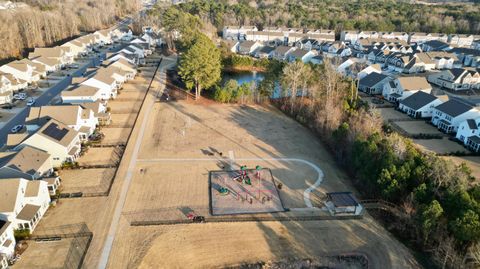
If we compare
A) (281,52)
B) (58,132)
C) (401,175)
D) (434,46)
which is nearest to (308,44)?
(281,52)

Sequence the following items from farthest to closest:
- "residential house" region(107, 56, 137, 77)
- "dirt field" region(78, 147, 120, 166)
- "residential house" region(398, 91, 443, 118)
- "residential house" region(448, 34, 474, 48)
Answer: "residential house" region(448, 34, 474, 48)
"residential house" region(107, 56, 137, 77)
"residential house" region(398, 91, 443, 118)
"dirt field" region(78, 147, 120, 166)

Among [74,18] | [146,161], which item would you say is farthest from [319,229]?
[74,18]

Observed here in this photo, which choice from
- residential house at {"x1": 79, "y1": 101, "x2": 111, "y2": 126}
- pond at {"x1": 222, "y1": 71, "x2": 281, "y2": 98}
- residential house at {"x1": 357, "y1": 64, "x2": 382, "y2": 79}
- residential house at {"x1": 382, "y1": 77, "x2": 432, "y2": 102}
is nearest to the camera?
residential house at {"x1": 79, "y1": 101, "x2": 111, "y2": 126}

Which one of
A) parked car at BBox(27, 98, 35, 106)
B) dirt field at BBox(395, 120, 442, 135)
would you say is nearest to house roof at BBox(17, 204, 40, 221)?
parked car at BBox(27, 98, 35, 106)

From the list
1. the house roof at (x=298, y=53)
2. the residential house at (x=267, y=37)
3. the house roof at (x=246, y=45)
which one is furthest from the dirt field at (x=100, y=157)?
the residential house at (x=267, y=37)

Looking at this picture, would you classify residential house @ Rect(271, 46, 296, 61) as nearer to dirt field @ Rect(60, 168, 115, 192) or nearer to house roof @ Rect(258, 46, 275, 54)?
house roof @ Rect(258, 46, 275, 54)

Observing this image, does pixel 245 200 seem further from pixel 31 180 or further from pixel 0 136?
pixel 0 136
